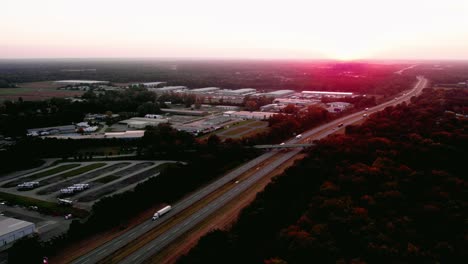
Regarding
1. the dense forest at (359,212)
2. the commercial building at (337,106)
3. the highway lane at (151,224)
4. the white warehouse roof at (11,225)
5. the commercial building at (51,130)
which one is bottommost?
the highway lane at (151,224)

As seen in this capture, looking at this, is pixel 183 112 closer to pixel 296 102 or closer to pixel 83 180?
pixel 296 102

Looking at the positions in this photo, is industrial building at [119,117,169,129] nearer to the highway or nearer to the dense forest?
the highway

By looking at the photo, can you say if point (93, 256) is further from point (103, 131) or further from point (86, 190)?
point (103, 131)

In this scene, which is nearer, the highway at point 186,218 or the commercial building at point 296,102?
the highway at point 186,218

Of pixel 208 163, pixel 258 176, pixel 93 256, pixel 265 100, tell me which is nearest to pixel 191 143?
pixel 208 163

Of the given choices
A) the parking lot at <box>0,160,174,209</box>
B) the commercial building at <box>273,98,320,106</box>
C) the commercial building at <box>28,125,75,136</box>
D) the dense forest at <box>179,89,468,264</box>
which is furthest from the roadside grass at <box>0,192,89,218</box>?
the commercial building at <box>273,98,320,106</box>

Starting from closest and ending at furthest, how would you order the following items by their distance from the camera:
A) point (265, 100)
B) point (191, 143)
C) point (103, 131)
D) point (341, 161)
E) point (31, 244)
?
point (31, 244), point (341, 161), point (191, 143), point (103, 131), point (265, 100)

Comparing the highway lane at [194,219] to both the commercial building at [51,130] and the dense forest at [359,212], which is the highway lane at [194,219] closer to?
the dense forest at [359,212]

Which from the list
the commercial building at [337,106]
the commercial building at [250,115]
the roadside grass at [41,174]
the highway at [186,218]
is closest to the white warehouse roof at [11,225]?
the highway at [186,218]
